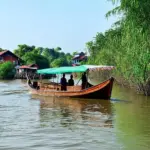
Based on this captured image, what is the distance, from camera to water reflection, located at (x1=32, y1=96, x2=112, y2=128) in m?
13.8

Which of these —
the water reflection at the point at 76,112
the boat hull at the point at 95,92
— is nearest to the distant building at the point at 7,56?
the water reflection at the point at 76,112

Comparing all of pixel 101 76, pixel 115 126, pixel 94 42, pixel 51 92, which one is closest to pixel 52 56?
pixel 94 42

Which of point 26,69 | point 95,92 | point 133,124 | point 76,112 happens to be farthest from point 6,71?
point 133,124

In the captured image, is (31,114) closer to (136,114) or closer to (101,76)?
(136,114)

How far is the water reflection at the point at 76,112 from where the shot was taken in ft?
45.2

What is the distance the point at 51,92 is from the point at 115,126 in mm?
10837

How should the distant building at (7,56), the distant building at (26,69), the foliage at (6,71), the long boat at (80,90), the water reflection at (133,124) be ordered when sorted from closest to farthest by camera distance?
1. the water reflection at (133,124)
2. the long boat at (80,90)
3. the foliage at (6,71)
4. the distant building at (26,69)
5. the distant building at (7,56)

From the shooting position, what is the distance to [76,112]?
16.7 meters

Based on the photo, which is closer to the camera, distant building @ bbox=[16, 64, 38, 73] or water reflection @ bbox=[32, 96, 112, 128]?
water reflection @ bbox=[32, 96, 112, 128]

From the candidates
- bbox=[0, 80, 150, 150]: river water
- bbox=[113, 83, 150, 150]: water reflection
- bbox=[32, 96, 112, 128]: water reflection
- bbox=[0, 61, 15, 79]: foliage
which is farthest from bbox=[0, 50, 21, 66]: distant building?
bbox=[113, 83, 150, 150]: water reflection

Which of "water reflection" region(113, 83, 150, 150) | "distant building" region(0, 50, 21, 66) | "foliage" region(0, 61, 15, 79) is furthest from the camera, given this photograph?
"distant building" region(0, 50, 21, 66)

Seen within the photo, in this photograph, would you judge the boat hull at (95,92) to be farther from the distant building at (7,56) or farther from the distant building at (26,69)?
the distant building at (7,56)

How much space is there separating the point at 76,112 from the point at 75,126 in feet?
12.3

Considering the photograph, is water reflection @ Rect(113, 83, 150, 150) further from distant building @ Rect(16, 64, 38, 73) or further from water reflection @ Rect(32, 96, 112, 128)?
distant building @ Rect(16, 64, 38, 73)
